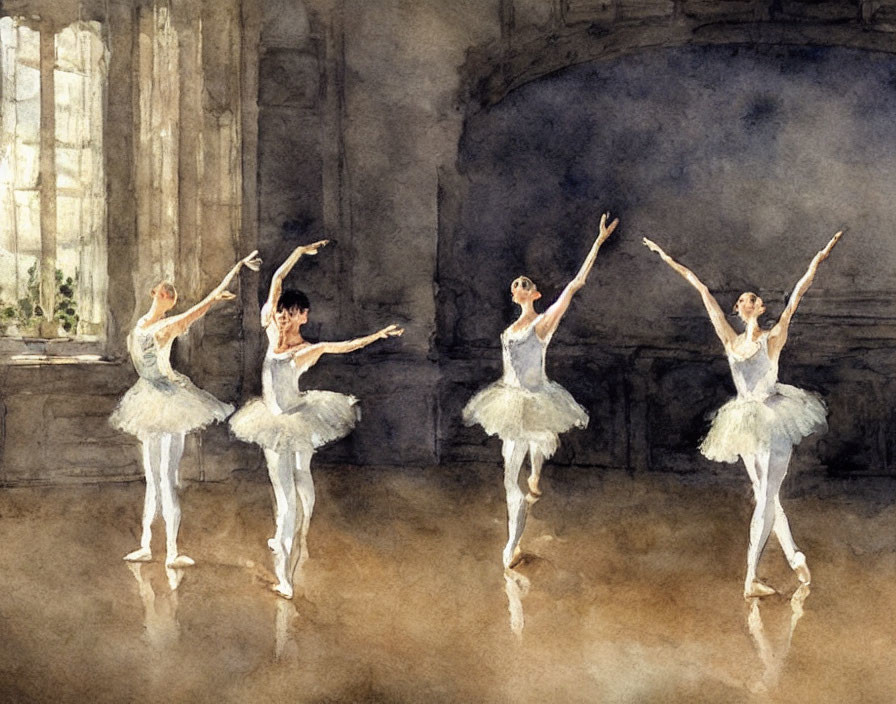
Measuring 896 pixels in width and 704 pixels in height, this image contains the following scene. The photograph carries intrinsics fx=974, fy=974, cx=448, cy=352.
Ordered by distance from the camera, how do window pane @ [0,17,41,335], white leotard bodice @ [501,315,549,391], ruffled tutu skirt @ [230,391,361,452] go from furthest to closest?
window pane @ [0,17,41,335]
white leotard bodice @ [501,315,549,391]
ruffled tutu skirt @ [230,391,361,452]

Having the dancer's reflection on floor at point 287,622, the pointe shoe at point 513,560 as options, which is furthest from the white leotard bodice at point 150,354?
the pointe shoe at point 513,560

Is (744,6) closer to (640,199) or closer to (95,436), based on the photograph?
(640,199)

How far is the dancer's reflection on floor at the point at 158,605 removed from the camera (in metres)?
4.13

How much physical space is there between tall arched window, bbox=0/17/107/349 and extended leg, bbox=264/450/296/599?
312 cm

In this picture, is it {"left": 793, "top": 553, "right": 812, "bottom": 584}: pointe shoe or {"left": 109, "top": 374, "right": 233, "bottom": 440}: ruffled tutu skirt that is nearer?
{"left": 793, "top": 553, "right": 812, "bottom": 584}: pointe shoe

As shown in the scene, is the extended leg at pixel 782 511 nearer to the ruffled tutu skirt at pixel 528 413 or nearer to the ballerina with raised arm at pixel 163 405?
the ruffled tutu skirt at pixel 528 413

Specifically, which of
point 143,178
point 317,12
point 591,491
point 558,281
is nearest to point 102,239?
point 143,178

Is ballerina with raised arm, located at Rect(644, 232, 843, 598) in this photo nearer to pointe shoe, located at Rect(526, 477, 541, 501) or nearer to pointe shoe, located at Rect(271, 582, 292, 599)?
pointe shoe, located at Rect(526, 477, 541, 501)

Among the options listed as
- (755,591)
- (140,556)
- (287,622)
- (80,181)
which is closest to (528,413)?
(755,591)

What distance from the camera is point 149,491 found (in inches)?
204

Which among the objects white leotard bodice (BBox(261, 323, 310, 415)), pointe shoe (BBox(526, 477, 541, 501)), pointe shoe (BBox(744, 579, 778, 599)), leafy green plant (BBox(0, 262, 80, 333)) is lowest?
pointe shoe (BBox(744, 579, 778, 599))

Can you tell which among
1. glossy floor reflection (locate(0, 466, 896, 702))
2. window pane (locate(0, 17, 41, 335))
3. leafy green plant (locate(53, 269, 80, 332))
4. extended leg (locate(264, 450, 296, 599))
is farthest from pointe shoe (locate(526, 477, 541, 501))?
window pane (locate(0, 17, 41, 335))

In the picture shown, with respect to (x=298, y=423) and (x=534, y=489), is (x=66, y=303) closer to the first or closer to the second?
(x=298, y=423)

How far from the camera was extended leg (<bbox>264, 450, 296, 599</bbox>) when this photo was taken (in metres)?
4.57
